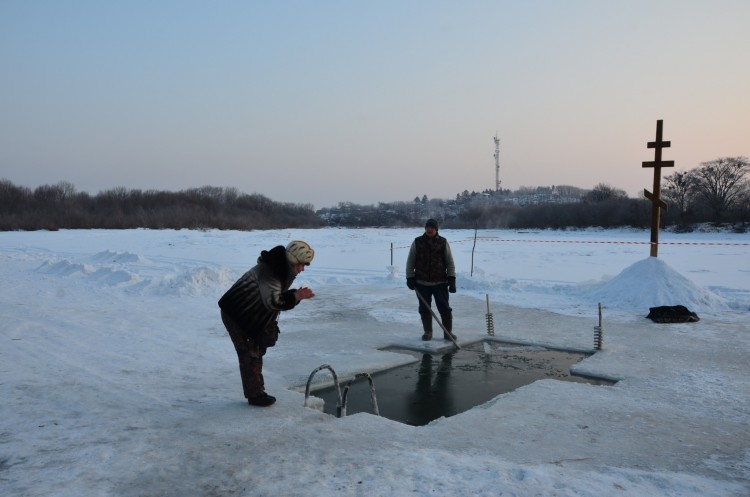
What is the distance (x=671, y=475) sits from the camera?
392 cm

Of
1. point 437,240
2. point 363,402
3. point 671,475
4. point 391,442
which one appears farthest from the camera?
point 437,240

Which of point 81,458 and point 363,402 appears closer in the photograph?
point 81,458

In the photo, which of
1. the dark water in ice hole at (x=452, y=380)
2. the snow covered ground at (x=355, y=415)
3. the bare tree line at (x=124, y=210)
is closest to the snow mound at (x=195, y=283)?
the snow covered ground at (x=355, y=415)

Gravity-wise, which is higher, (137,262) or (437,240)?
(437,240)

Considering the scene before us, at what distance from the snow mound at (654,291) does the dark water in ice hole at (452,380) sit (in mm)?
4235

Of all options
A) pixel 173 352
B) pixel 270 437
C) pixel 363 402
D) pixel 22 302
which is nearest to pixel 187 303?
pixel 22 302

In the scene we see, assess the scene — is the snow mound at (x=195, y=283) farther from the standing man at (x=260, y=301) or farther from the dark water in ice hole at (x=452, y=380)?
the standing man at (x=260, y=301)

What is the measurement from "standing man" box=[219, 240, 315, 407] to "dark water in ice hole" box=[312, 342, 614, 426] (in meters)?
1.06

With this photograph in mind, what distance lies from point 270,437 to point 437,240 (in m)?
Answer: 4.84

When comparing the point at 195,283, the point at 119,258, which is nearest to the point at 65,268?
the point at 195,283

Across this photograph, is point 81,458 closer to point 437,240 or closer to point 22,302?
point 437,240

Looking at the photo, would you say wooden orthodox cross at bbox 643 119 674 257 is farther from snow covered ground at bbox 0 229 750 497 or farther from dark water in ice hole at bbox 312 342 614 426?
dark water in ice hole at bbox 312 342 614 426

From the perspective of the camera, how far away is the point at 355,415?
5.04 meters

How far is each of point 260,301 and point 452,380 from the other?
279 cm
